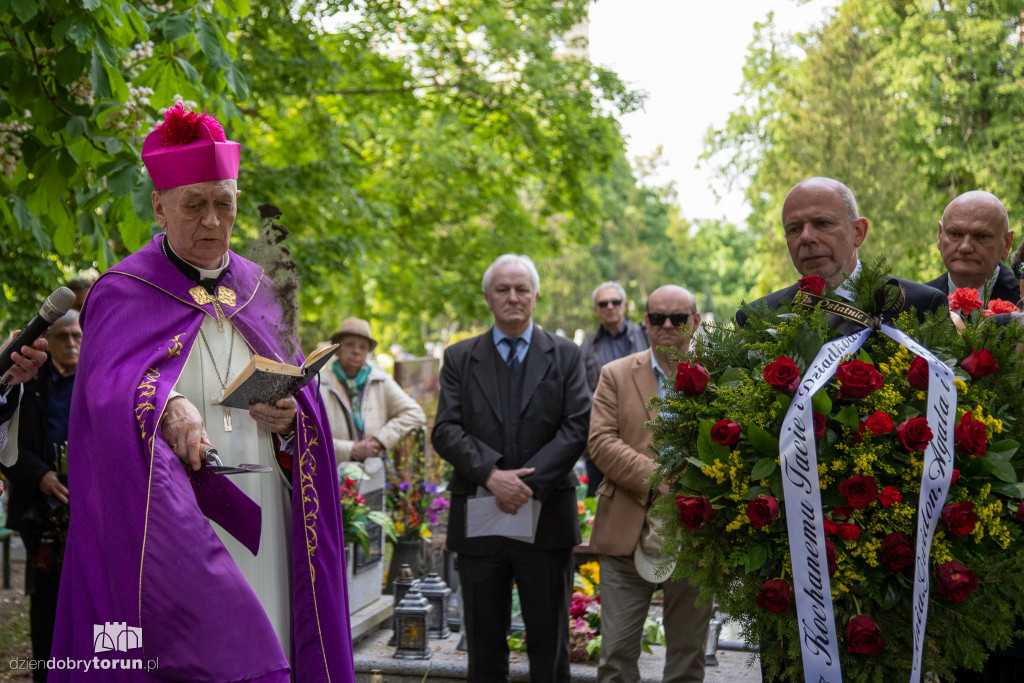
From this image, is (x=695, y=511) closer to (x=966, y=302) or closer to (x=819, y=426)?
(x=819, y=426)

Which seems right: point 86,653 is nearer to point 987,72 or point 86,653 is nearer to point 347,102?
point 347,102

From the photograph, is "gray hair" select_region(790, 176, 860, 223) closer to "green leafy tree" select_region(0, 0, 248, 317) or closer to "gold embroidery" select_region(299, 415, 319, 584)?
"gold embroidery" select_region(299, 415, 319, 584)

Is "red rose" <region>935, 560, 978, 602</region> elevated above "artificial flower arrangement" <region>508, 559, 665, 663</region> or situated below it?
above

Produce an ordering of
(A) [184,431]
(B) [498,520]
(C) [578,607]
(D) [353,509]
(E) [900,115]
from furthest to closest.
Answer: (E) [900,115], (D) [353,509], (C) [578,607], (B) [498,520], (A) [184,431]

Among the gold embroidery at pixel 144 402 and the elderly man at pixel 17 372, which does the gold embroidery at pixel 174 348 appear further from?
the elderly man at pixel 17 372

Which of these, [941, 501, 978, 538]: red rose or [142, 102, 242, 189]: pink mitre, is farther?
[142, 102, 242, 189]: pink mitre

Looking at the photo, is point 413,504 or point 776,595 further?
point 413,504

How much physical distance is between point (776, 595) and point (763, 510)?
0.84ft

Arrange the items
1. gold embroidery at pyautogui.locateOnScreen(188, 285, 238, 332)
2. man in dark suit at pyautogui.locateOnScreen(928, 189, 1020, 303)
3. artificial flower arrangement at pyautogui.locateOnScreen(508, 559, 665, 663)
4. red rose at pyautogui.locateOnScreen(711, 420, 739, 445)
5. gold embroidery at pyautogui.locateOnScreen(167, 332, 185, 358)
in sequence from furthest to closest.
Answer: artificial flower arrangement at pyautogui.locateOnScreen(508, 559, 665, 663)
man in dark suit at pyautogui.locateOnScreen(928, 189, 1020, 303)
gold embroidery at pyautogui.locateOnScreen(188, 285, 238, 332)
gold embroidery at pyautogui.locateOnScreen(167, 332, 185, 358)
red rose at pyautogui.locateOnScreen(711, 420, 739, 445)

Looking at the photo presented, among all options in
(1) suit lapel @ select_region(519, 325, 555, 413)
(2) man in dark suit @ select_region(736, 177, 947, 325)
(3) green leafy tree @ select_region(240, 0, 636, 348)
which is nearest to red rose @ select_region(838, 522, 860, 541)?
(2) man in dark suit @ select_region(736, 177, 947, 325)

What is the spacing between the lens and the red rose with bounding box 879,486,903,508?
3242 mm

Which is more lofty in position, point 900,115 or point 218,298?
point 900,115

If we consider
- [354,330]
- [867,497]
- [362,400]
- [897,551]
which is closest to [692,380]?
[867,497]

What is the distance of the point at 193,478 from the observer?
11.3 feet
